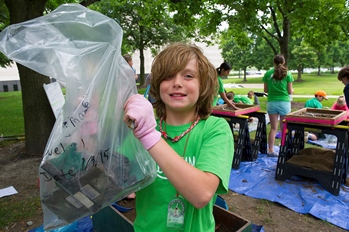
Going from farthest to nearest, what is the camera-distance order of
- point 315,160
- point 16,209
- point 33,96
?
1. point 33,96
2. point 315,160
3. point 16,209

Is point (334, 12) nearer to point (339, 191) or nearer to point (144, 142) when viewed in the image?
point (339, 191)

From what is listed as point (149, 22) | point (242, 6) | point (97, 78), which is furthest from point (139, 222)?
point (149, 22)

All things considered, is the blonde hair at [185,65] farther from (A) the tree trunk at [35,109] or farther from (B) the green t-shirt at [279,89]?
(A) the tree trunk at [35,109]

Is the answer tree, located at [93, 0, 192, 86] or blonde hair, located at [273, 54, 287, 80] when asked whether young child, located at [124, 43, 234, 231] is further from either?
tree, located at [93, 0, 192, 86]

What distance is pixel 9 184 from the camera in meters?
3.82

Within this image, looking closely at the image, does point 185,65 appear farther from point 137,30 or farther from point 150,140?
point 137,30

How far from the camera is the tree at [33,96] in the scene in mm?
4285

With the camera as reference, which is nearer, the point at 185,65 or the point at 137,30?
the point at 185,65

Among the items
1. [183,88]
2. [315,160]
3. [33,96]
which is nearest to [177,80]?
[183,88]

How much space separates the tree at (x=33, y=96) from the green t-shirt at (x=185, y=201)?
412cm

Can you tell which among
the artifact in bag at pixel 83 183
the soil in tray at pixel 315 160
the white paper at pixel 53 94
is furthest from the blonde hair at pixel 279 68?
the artifact in bag at pixel 83 183

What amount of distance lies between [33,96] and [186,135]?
168 inches

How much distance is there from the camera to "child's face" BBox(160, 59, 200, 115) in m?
1.02

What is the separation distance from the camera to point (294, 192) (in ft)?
11.7
